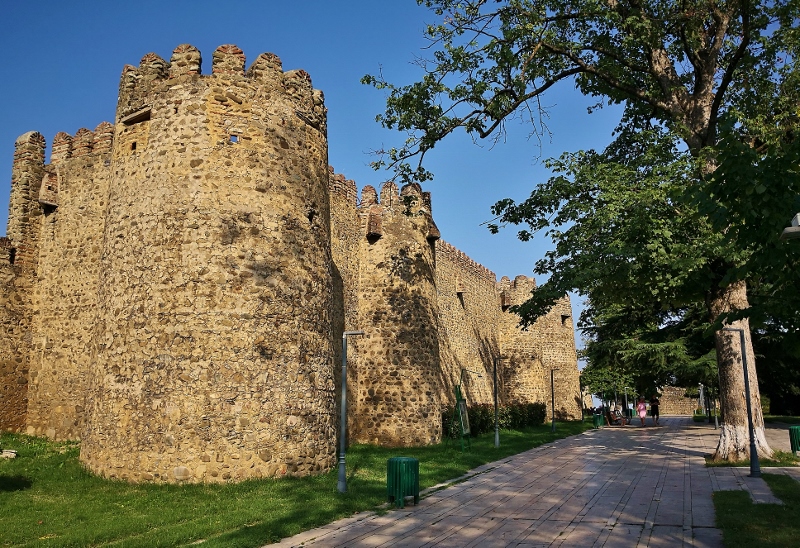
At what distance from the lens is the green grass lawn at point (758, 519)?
7.13 metres

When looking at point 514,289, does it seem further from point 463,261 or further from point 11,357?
point 11,357

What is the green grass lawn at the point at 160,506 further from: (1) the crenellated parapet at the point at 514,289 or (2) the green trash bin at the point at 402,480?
(1) the crenellated parapet at the point at 514,289

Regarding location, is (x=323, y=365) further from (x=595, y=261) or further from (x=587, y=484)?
(x=595, y=261)

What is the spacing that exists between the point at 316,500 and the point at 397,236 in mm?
11245

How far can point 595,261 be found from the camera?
15.0 meters

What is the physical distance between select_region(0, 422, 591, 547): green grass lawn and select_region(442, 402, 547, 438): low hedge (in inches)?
277

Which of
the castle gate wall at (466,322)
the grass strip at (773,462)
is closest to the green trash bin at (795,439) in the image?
the grass strip at (773,462)

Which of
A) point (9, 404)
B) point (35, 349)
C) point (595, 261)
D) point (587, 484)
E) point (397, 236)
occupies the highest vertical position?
point (397, 236)

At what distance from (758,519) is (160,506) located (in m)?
8.30

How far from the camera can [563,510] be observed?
379 inches

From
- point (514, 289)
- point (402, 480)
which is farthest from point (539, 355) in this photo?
point (402, 480)

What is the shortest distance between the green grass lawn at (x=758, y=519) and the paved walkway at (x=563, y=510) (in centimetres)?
18

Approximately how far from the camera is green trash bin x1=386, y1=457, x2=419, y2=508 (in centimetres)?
1010

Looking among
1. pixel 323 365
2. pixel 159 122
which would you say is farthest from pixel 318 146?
pixel 323 365
